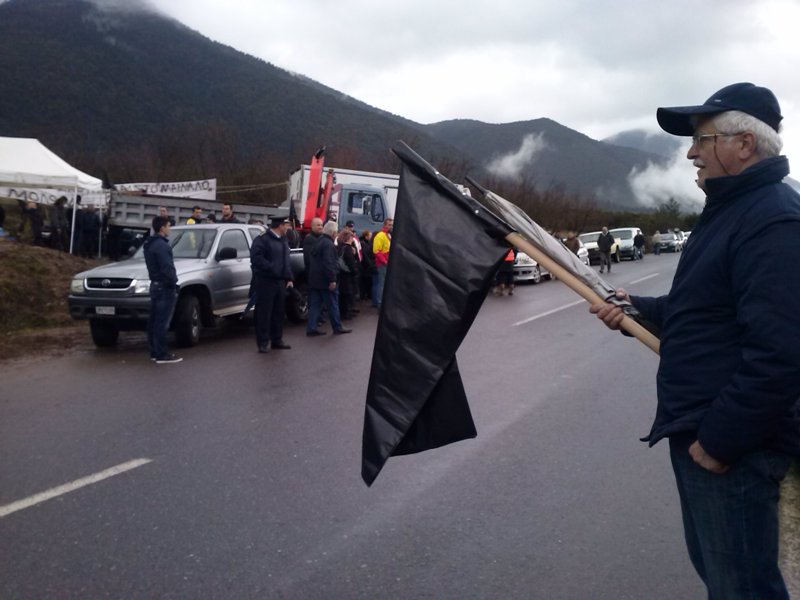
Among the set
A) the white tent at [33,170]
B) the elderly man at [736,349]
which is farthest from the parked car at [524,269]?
the elderly man at [736,349]

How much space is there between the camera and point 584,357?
420 inches

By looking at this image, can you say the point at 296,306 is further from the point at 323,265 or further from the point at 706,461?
the point at 706,461

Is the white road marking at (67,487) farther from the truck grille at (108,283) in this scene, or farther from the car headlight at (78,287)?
the car headlight at (78,287)

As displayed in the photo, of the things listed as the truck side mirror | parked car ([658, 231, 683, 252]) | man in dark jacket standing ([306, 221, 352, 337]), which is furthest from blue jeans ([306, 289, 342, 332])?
parked car ([658, 231, 683, 252])

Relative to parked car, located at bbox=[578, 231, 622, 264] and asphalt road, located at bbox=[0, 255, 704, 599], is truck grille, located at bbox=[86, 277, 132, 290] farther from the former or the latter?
parked car, located at bbox=[578, 231, 622, 264]

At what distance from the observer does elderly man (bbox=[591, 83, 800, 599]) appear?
7.02 feet

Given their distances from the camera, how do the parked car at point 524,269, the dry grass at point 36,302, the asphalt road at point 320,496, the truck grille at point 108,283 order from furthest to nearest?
the parked car at point 524,269 → the dry grass at point 36,302 → the truck grille at point 108,283 → the asphalt road at point 320,496

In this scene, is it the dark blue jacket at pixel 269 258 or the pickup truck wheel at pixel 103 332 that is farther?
the pickup truck wheel at pixel 103 332

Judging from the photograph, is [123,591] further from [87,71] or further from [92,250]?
[87,71]

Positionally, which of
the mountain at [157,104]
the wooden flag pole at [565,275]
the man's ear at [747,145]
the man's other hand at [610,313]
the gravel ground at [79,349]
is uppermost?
the mountain at [157,104]

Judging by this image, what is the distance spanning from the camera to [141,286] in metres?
11.5

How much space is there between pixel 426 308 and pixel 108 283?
32.6 feet

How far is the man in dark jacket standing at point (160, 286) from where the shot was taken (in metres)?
10.5

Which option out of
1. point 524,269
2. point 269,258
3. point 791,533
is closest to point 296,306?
point 269,258
